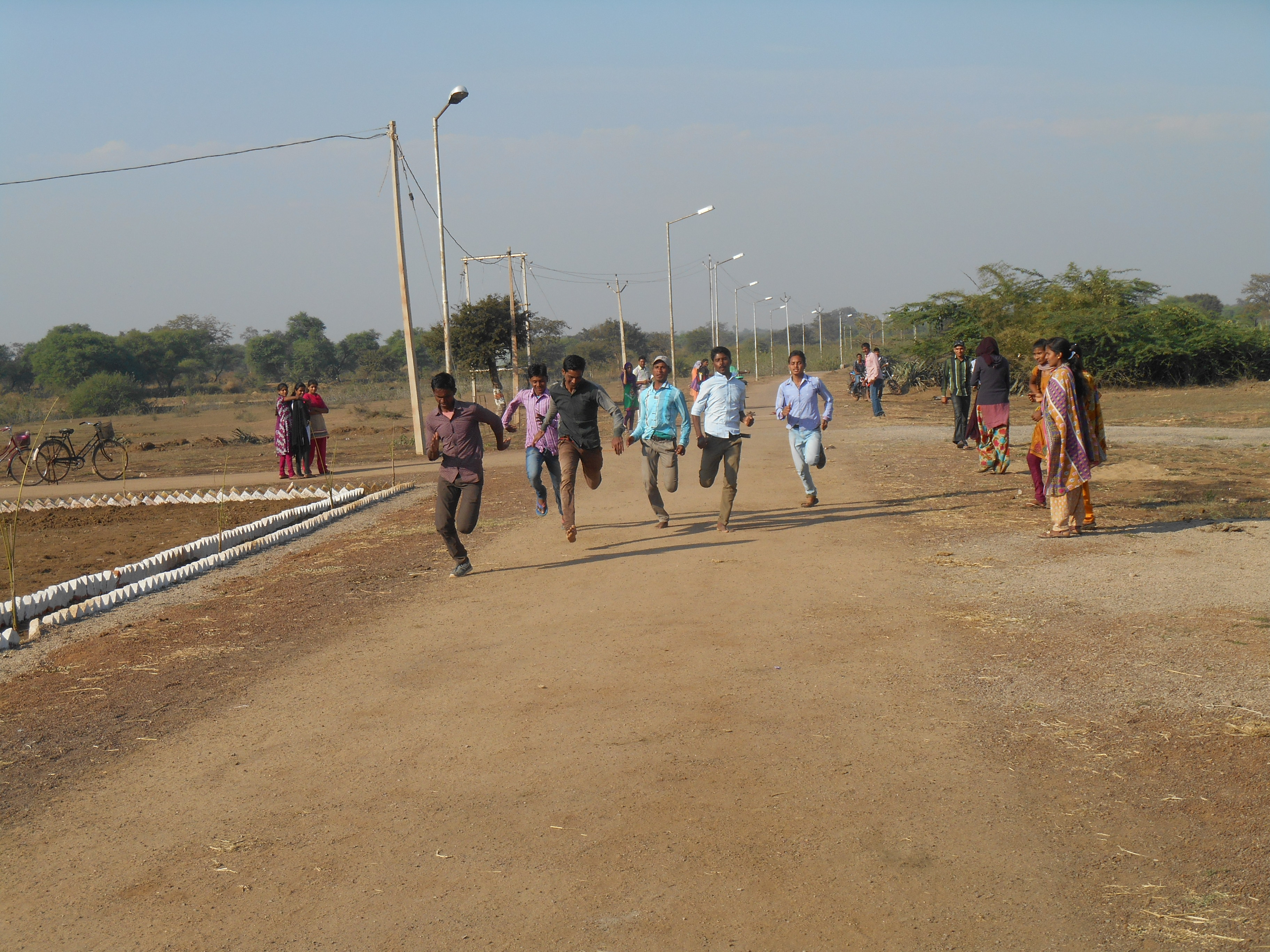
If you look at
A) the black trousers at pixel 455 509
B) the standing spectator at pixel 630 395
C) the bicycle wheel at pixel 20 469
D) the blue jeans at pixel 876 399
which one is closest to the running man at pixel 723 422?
the black trousers at pixel 455 509

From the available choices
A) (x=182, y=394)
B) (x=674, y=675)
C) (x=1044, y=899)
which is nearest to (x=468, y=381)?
(x=674, y=675)

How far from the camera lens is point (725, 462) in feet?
34.0

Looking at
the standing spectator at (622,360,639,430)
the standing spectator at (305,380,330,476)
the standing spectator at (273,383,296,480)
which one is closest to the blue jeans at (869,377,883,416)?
the standing spectator at (622,360,639,430)

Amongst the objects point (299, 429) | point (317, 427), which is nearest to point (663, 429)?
point (299, 429)

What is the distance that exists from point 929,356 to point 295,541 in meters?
35.0

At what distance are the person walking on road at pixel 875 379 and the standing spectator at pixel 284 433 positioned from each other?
15.1 meters

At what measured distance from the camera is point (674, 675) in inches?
234

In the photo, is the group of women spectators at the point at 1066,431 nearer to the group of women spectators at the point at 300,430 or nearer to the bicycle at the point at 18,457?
the group of women spectators at the point at 300,430

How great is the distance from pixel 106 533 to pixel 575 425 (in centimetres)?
780

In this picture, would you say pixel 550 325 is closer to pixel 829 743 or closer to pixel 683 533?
pixel 683 533

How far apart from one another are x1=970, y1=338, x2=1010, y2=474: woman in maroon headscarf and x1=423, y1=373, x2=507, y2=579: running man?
22.3ft

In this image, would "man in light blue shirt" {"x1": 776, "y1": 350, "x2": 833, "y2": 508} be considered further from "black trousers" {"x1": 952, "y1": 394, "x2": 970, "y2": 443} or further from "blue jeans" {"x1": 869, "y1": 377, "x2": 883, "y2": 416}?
"blue jeans" {"x1": 869, "y1": 377, "x2": 883, "y2": 416}

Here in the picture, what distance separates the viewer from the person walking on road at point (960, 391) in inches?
680

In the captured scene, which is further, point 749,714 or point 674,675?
point 674,675
